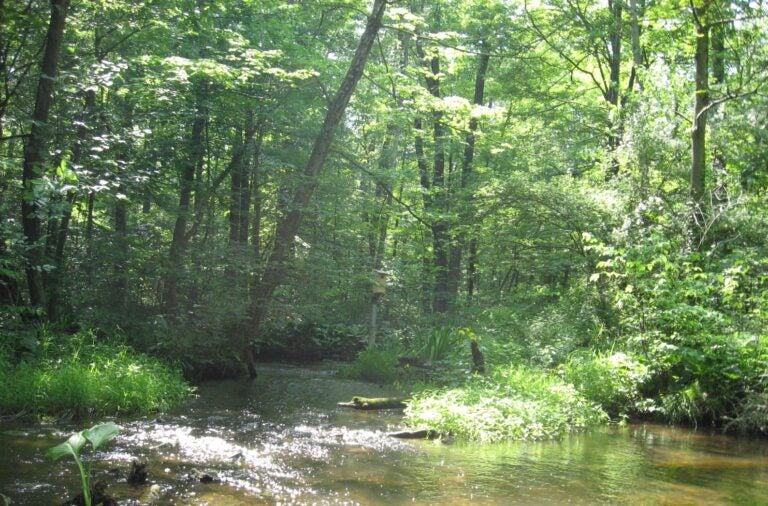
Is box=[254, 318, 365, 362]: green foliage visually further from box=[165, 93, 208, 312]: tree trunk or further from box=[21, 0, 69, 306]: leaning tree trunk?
box=[21, 0, 69, 306]: leaning tree trunk

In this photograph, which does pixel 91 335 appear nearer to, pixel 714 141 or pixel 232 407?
pixel 232 407

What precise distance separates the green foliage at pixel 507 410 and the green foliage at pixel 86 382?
12.6 feet

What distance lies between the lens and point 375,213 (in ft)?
60.6


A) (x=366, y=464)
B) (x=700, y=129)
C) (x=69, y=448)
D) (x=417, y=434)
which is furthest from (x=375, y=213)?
(x=69, y=448)

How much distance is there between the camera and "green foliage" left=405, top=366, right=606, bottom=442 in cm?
836

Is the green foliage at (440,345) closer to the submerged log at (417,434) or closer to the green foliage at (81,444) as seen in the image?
the submerged log at (417,434)

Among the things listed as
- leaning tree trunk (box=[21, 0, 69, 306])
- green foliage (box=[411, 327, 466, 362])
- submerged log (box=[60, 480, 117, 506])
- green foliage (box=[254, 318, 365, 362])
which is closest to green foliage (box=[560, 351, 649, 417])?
green foliage (box=[411, 327, 466, 362])

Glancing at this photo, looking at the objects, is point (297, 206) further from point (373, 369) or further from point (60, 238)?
point (60, 238)

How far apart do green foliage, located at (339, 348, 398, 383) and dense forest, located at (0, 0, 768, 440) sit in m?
0.05

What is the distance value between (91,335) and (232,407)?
2.92 metres

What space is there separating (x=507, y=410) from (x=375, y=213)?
1045cm

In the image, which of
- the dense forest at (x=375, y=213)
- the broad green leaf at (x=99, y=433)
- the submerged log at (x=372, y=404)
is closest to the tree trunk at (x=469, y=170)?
the dense forest at (x=375, y=213)

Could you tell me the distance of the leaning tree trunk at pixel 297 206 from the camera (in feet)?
42.4

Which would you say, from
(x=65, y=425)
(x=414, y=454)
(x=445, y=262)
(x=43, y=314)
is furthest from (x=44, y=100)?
(x=445, y=262)
